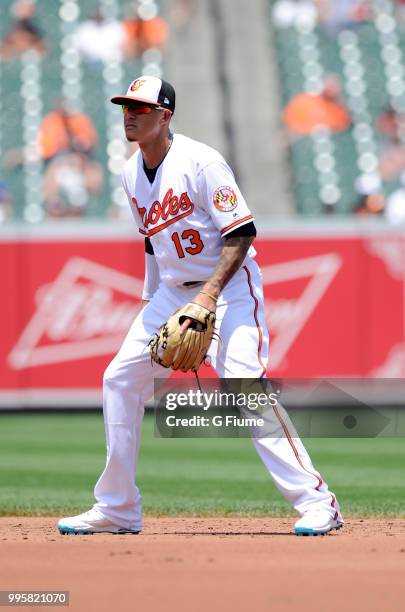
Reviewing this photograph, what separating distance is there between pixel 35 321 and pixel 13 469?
12.8 ft

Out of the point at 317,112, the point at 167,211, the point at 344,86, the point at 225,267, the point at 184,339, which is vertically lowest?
the point at 184,339

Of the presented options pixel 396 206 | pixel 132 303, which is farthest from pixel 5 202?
pixel 396 206

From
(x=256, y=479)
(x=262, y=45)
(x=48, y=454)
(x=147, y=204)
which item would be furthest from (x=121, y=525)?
(x=262, y=45)

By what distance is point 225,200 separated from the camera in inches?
197

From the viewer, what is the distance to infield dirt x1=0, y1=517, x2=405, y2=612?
3.74m

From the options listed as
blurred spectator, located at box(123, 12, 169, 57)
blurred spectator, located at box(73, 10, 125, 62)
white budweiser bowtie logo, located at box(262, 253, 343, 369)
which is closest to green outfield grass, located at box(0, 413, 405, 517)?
white budweiser bowtie logo, located at box(262, 253, 343, 369)

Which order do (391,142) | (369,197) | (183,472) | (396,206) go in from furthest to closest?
(391,142) → (369,197) → (396,206) → (183,472)

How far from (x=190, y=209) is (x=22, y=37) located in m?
12.8

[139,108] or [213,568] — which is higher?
[139,108]

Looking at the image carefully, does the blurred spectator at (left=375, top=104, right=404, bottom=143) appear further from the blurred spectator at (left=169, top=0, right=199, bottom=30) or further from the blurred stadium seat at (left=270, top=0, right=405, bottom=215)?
the blurred spectator at (left=169, top=0, right=199, bottom=30)

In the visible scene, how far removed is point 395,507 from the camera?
673 cm

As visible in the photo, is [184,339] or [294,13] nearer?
[184,339]

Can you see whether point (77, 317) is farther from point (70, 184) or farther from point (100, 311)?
point (70, 184)

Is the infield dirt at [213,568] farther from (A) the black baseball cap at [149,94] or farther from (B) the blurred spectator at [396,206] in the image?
(B) the blurred spectator at [396,206]
